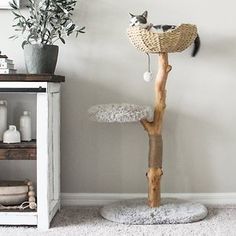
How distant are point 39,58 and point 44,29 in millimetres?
165

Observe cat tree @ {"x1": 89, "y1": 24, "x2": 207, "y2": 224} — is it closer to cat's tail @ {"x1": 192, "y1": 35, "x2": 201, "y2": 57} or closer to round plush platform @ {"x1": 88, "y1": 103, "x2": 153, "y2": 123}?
round plush platform @ {"x1": 88, "y1": 103, "x2": 153, "y2": 123}

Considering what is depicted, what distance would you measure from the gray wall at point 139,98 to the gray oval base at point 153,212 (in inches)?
7.2

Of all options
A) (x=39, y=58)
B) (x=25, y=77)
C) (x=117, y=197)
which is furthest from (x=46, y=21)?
(x=117, y=197)

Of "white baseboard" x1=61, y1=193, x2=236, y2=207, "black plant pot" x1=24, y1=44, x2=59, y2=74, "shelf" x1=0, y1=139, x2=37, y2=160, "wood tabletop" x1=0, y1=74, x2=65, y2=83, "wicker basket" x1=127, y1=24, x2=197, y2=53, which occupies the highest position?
"wicker basket" x1=127, y1=24, x2=197, y2=53

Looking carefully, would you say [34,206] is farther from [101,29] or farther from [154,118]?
[101,29]

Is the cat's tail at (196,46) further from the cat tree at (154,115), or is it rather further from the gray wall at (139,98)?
the cat tree at (154,115)

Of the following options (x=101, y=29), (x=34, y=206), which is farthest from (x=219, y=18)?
(x=34, y=206)

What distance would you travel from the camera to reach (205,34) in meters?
2.49

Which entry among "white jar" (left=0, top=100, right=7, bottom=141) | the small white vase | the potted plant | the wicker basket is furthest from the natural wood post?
"white jar" (left=0, top=100, right=7, bottom=141)

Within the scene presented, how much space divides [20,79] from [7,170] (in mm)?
694

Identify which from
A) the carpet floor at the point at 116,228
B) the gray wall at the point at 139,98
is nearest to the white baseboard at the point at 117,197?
the gray wall at the point at 139,98

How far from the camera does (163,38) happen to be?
2.13 meters

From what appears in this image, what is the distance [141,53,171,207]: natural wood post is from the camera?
2.30 meters

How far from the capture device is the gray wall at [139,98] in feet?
8.14
